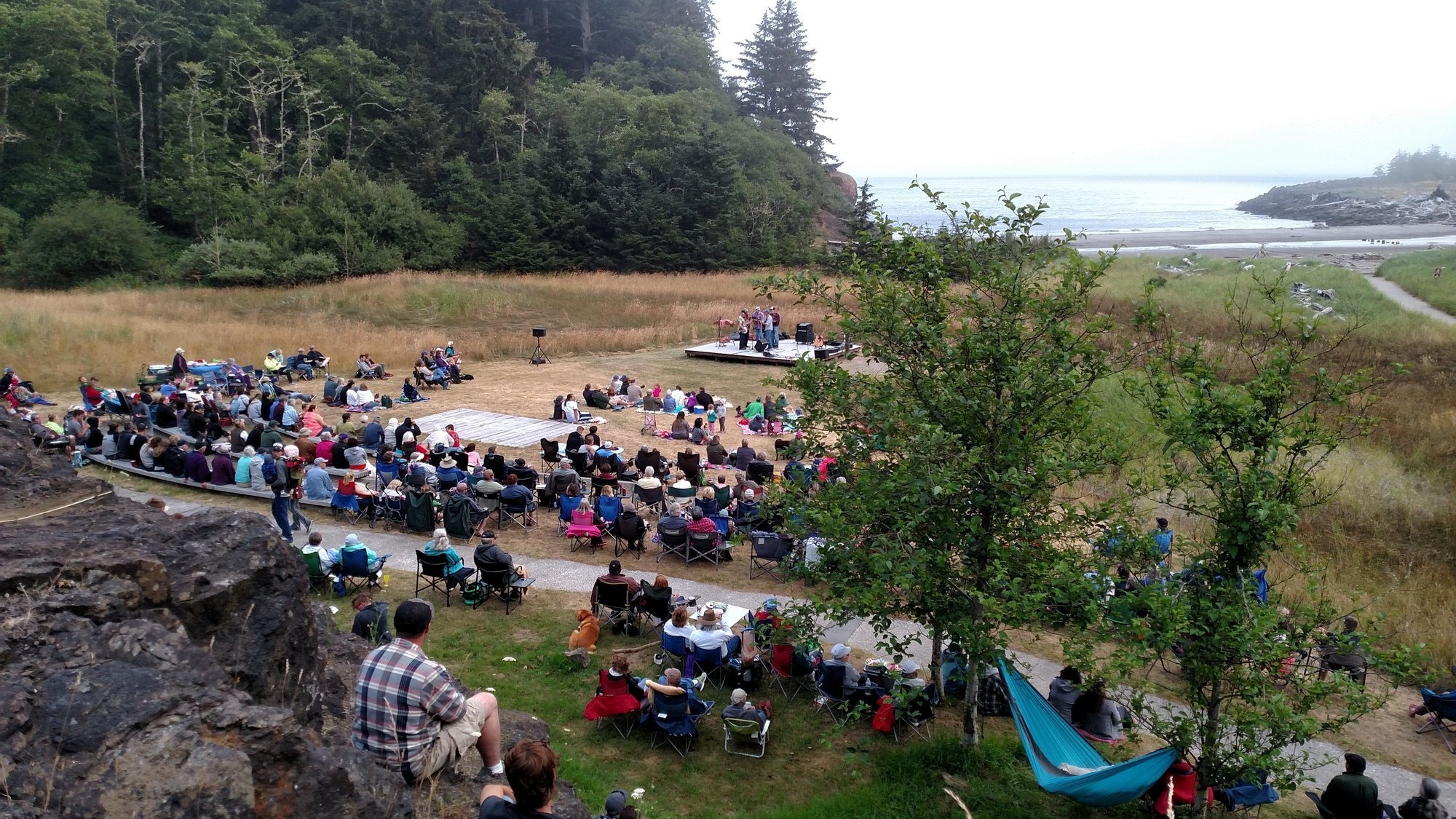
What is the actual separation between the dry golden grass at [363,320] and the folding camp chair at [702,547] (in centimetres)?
1596

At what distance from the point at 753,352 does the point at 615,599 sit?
64.7 ft

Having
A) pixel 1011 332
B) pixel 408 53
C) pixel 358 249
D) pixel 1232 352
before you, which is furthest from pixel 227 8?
pixel 1011 332

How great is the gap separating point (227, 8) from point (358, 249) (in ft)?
74.1

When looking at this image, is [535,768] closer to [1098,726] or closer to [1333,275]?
[1098,726]

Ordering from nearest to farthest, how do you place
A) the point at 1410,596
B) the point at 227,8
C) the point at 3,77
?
the point at 1410,596 < the point at 3,77 < the point at 227,8

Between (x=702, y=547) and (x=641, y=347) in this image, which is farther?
(x=641, y=347)

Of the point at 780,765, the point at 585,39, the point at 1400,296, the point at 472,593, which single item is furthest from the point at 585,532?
the point at 585,39

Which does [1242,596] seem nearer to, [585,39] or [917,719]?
[917,719]

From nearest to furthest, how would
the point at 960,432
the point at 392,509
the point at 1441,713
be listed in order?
the point at 960,432, the point at 1441,713, the point at 392,509

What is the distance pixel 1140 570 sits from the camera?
7.97 meters

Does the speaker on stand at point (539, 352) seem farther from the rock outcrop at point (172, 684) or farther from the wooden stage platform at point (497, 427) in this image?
the rock outcrop at point (172, 684)

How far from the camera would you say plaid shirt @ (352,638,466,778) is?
462cm

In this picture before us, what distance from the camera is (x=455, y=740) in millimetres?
4832

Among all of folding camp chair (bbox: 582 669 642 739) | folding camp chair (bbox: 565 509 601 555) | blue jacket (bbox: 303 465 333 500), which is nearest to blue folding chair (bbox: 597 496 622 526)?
folding camp chair (bbox: 565 509 601 555)
